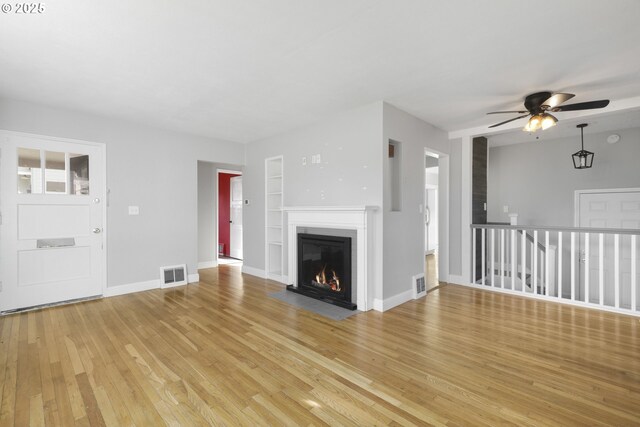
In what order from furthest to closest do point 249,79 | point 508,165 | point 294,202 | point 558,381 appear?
point 508,165
point 294,202
point 249,79
point 558,381

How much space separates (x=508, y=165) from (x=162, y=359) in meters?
6.98

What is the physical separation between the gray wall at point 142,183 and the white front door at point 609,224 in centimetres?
692

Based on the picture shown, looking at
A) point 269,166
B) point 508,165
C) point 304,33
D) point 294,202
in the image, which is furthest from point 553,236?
point 304,33

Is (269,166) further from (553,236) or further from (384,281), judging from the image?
(553,236)

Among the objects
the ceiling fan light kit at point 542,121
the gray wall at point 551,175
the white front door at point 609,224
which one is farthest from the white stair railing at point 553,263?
the ceiling fan light kit at point 542,121

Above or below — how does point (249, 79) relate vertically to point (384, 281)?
above

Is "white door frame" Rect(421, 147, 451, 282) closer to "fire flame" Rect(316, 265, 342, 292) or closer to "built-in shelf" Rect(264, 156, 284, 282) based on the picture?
"fire flame" Rect(316, 265, 342, 292)

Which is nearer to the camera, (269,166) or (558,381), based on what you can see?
(558,381)

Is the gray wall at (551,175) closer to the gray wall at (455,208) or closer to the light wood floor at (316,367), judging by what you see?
the gray wall at (455,208)

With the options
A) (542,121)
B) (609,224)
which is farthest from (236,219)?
(609,224)

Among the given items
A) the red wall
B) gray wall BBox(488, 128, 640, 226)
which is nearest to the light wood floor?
gray wall BBox(488, 128, 640, 226)

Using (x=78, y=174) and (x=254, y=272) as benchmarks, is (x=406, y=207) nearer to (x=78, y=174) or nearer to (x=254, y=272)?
(x=254, y=272)

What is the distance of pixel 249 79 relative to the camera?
2986 mm

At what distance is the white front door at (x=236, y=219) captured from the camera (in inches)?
298
